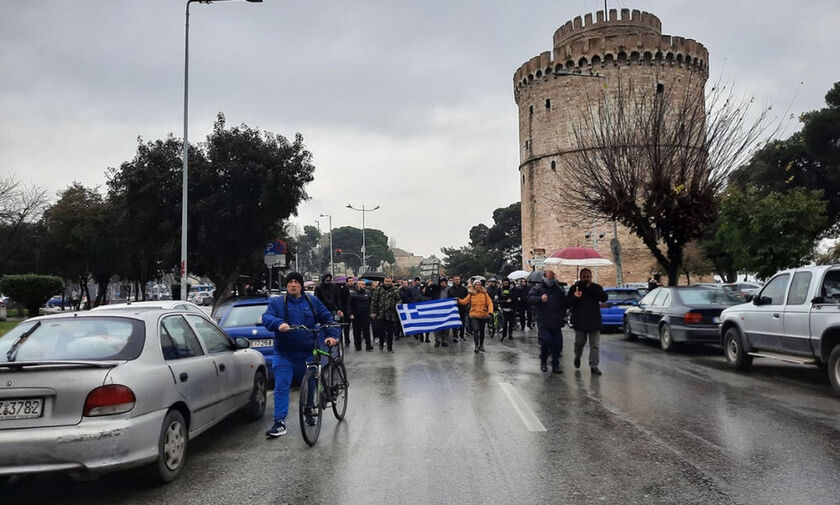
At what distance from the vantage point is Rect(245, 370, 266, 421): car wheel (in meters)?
7.40

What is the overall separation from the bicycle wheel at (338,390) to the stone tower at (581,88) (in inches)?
1427

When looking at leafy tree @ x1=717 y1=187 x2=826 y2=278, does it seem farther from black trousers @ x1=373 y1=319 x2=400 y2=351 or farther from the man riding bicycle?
the man riding bicycle

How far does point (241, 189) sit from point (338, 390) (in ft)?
65.1

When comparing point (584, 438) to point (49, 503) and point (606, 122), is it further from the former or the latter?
point (606, 122)

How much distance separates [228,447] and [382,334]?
979 cm

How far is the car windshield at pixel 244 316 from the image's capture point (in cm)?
1051

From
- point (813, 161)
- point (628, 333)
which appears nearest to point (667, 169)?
point (628, 333)

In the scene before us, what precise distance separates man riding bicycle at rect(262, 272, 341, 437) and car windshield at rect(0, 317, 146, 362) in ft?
4.59

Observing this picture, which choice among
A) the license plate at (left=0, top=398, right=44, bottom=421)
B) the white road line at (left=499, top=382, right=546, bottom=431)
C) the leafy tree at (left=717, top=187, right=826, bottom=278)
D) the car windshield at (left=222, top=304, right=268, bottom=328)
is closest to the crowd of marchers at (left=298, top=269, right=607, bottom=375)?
the car windshield at (left=222, top=304, right=268, bottom=328)

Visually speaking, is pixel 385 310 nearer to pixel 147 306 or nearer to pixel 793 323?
pixel 147 306

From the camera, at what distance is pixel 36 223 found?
4525 centimetres

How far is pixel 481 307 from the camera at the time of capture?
14594mm

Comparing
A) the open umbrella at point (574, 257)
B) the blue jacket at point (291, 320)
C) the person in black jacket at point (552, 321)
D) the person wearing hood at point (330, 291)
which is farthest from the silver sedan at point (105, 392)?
the open umbrella at point (574, 257)

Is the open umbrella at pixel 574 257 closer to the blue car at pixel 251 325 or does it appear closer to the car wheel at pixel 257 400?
the blue car at pixel 251 325
